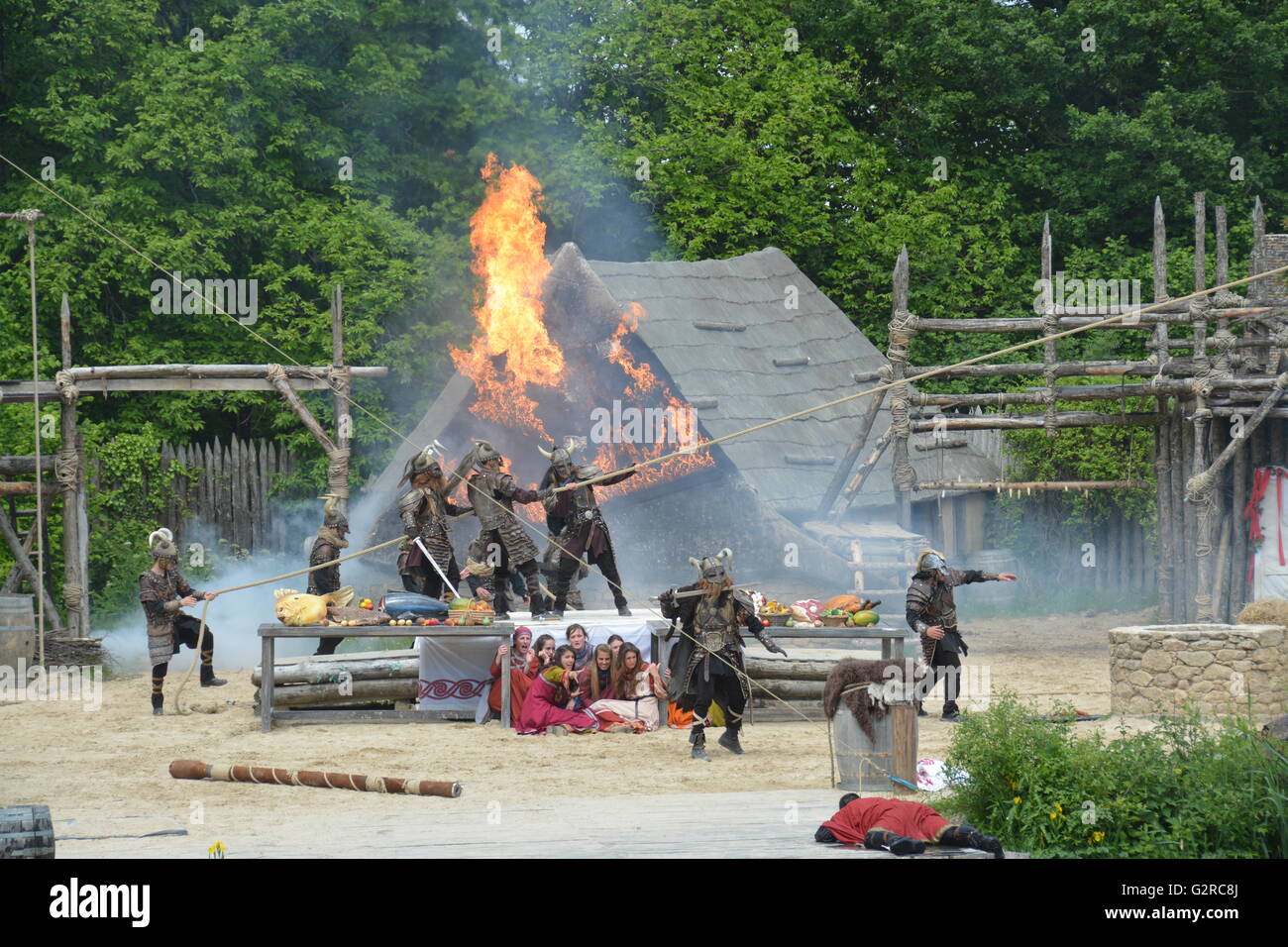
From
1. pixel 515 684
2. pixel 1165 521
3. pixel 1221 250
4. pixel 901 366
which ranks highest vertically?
pixel 1221 250

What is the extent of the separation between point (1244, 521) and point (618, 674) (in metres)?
8.82

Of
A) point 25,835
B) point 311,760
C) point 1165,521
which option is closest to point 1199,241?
point 1165,521

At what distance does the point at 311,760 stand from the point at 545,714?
2.36 metres

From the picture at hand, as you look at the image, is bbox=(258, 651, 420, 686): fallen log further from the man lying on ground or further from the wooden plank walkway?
the man lying on ground

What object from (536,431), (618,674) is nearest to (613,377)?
(536,431)

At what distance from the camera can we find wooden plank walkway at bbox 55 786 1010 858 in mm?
8328

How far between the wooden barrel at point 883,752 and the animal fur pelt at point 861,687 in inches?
1.9

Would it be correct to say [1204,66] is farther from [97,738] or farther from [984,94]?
[97,738]

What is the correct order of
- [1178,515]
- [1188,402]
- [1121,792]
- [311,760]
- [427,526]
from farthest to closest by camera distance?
[1178,515] < [1188,402] < [427,526] < [311,760] < [1121,792]

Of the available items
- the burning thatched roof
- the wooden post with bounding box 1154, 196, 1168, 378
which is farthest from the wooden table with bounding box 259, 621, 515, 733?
the wooden post with bounding box 1154, 196, 1168, 378

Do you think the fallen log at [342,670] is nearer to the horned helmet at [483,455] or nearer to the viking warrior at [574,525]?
the viking warrior at [574,525]

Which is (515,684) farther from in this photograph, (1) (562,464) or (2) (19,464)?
(2) (19,464)

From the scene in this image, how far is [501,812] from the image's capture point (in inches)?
399

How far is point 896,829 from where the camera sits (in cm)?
855
